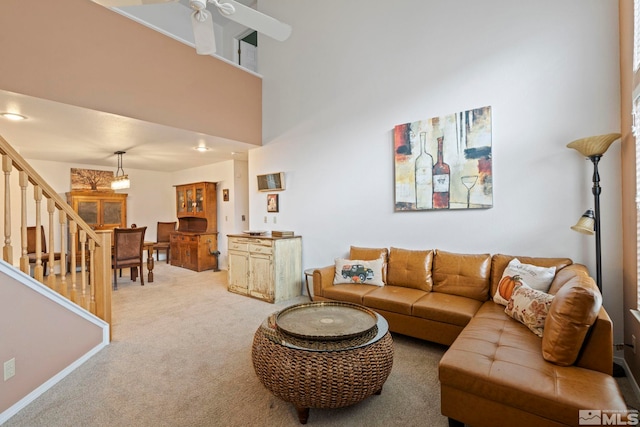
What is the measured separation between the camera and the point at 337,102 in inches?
166

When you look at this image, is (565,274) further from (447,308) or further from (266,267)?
(266,267)

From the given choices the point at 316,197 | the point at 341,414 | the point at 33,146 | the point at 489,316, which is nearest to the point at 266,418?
the point at 341,414

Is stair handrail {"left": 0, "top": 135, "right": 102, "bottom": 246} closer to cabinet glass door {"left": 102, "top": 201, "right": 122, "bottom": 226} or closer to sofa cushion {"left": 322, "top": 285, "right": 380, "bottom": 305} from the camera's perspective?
sofa cushion {"left": 322, "top": 285, "right": 380, "bottom": 305}

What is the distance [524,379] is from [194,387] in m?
2.10

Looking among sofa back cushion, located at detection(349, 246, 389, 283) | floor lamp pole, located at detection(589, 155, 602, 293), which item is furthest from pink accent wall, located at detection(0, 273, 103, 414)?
floor lamp pole, located at detection(589, 155, 602, 293)

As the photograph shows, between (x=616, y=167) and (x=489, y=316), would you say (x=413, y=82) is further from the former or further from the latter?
(x=489, y=316)

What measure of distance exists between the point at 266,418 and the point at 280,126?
411cm

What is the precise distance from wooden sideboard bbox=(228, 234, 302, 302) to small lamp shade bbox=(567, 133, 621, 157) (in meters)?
3.36

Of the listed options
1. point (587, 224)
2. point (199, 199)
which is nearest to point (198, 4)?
point (587, 224)

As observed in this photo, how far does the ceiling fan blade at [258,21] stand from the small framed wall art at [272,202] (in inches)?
113

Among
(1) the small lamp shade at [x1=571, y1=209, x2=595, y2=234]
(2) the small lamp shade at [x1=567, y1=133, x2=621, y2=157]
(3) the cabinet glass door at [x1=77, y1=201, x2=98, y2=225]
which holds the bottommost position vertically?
(1) the small lamp shade at [x1=571, y1=209, x2=595, y2=234]

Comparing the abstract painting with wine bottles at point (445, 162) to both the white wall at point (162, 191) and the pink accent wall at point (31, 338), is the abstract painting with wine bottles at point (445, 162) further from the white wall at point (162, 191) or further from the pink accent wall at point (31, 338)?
the white wall at point (162, 191)

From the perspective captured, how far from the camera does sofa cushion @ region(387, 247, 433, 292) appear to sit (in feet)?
10.5

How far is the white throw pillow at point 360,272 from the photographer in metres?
3.41
